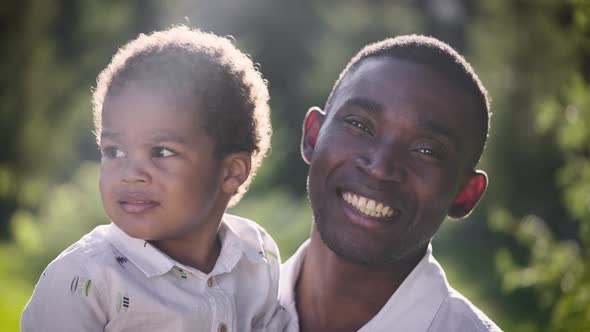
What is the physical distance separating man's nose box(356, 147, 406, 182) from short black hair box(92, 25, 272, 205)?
1.39ft

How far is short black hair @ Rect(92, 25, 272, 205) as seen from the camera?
8.91 feet

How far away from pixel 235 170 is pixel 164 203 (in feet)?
1.23

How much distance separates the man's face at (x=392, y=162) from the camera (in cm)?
288

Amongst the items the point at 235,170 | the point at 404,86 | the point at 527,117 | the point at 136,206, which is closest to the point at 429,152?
the point at 404,86

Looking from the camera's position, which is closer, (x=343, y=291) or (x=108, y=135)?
(x=108, y=135)

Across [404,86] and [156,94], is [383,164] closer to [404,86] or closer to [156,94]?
[404,86]

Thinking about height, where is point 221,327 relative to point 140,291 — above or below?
below

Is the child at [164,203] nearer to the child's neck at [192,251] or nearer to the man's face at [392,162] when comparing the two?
the child's neck at [192,251]

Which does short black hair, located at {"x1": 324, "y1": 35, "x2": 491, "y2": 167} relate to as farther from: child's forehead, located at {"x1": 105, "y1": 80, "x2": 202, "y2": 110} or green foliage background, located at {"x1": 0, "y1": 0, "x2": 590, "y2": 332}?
green foliage background, located at {"x1": 0, "y1": 0, "x2": 590, "y2": 332}

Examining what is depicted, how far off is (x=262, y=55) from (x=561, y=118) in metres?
7.19

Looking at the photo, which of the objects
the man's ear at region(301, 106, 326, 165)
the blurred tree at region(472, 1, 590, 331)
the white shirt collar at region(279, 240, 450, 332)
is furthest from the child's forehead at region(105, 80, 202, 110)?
the blurred tree at region(472, 1, 590, 331)

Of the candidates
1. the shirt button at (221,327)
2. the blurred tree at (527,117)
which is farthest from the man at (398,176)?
the blurred tree at (527,117)

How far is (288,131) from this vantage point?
33.6 feet

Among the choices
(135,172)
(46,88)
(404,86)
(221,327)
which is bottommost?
(46,88)
